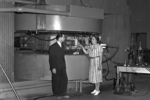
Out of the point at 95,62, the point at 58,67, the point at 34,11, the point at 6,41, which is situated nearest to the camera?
the point at 34,11

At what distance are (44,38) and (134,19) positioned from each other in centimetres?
1092

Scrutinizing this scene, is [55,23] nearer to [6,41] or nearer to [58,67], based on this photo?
[58,67]

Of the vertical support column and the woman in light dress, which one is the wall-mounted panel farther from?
the woman in light dress

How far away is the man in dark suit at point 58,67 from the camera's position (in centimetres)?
624

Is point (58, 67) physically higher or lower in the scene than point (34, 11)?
lower

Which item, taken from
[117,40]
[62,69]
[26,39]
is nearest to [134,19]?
[117,40]

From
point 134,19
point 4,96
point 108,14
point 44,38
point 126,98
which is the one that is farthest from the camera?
point 134,19

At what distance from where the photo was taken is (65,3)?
686cm

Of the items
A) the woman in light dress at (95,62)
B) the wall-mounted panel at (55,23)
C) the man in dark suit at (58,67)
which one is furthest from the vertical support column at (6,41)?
the woman in light dress at (95,62)

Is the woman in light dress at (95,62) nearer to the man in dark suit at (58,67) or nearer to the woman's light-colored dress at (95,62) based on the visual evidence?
the woman's light-colored dress at (95,62)

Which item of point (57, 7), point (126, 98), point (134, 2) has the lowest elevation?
point (126, 98)

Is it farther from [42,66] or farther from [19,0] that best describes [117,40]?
[19,0]

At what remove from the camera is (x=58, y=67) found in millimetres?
6254

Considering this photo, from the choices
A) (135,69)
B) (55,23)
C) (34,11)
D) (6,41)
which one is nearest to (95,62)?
(135,69)
